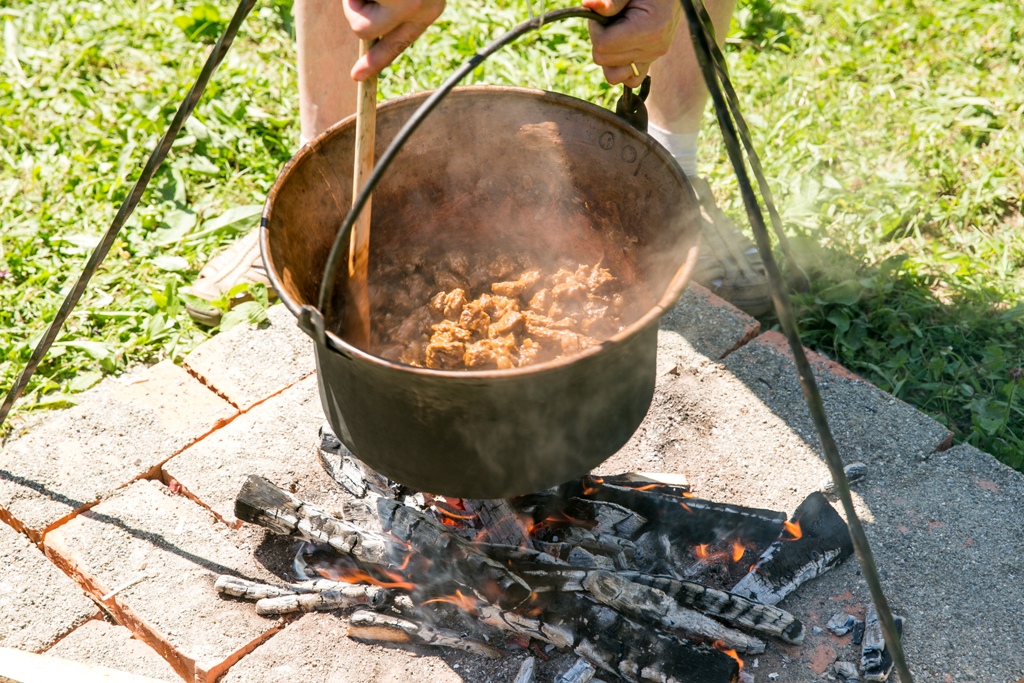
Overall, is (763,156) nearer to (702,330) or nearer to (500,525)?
(702,330)

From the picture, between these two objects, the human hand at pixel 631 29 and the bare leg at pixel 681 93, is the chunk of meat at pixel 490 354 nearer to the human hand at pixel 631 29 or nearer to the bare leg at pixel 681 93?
the human hand at pixel 631 29

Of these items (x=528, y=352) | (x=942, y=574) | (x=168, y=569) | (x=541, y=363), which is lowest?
(x=942, y=574)

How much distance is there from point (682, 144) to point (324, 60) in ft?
4.93

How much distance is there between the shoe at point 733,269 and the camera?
3551mm

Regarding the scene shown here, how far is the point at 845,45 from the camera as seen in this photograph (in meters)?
4.88

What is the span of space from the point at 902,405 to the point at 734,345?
0.59 meters

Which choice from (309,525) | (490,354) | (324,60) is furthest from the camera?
(324,60)

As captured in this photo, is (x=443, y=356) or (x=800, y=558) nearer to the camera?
(x=443, y=356)

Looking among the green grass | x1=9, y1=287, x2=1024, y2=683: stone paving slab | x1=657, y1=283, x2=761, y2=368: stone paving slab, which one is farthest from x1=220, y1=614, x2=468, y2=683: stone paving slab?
the green grass

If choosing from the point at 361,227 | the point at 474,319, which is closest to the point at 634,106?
the point at 474,319

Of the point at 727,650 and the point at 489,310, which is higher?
the point at 489,310

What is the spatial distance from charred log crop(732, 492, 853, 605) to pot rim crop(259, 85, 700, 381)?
0.88 metres

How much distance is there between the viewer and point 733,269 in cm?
358

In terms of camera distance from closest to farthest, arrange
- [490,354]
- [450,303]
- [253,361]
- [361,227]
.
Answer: [361,227] → [490,354] → [450,303] → [253,361]
